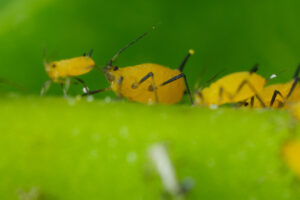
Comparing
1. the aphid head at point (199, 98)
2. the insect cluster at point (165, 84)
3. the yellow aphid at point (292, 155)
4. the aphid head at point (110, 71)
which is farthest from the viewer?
the aphid head at point (110, 71)

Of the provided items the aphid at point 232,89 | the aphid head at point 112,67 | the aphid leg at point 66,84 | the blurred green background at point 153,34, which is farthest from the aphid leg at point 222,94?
the aphid leg at point 66,84

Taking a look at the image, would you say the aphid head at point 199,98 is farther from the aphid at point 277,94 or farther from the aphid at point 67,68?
the aphid at point 67,68

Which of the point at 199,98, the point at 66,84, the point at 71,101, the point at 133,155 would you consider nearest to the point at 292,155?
the point at 133,155

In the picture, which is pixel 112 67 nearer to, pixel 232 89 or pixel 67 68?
pixel 67 68

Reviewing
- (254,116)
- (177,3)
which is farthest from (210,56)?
(254,116)

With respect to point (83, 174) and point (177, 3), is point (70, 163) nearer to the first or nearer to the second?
point (83, 174)

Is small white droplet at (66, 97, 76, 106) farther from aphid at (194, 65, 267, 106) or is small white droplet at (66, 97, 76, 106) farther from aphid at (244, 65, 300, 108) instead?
aphid at (244, 65, 300, 108)

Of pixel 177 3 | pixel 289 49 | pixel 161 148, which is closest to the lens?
pixel 161 148
